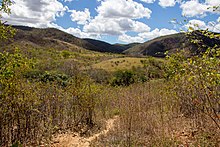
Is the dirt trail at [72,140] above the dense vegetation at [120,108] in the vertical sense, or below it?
below

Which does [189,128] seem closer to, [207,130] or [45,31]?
[207,130]

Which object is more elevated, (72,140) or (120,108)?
(120,108)

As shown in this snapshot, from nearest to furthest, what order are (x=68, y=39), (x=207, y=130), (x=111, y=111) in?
(x=207, y=130) → (x=111, y=111) → (x=68, y=39)

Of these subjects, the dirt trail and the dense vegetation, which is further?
the dirt trail

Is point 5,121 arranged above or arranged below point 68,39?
below

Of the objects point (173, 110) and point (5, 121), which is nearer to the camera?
point (5, 121)

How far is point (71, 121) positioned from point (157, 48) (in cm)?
13258

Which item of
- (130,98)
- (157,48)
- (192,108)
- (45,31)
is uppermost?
(45,31)

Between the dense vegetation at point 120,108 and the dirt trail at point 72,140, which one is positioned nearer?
the dense vegetation at point 120,108

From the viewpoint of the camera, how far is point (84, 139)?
7.36 metres

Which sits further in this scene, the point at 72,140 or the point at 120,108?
the point at 72,140

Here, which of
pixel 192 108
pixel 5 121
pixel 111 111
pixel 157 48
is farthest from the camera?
pixel 157 48

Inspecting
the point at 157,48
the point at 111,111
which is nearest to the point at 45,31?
the point at 157,48

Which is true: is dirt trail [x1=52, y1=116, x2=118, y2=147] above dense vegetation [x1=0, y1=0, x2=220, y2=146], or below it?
below
